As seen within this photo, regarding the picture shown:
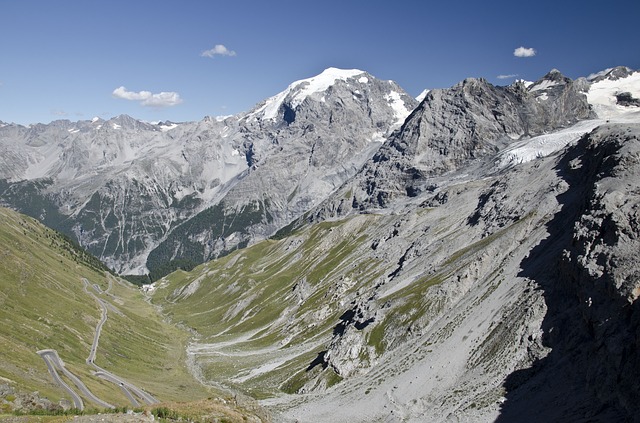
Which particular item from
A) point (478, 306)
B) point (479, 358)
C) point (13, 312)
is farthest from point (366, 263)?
point (13, 312)

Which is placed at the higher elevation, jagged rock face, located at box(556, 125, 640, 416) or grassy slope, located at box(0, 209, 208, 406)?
jagged rock face, located at box(556, 125, 640, 416)

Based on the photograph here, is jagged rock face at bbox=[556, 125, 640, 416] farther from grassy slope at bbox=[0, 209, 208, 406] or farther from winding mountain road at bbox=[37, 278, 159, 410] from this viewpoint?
grassy slope at bbox=[0, 209, 208, 406]

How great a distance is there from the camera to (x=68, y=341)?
133m

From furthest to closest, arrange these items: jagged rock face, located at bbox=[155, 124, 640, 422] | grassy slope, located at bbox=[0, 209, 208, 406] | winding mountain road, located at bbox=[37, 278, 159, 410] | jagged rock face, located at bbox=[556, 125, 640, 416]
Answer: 1. grassy slope, located at bbox=[0, 209, 208, 406]
2. winding mountain road, located at bbox=[37, 278, 159, 410]
3. jagged rock face, located at bbox=[155, 124, 640, 422]
4. jagged rock face, located at bbox=[556, 125, 640, 416]

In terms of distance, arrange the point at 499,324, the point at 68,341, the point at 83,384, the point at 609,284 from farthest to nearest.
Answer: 1. the point at 68,341
2. the point at 499,324
3. the point at 83,384
4. the point at 609,284

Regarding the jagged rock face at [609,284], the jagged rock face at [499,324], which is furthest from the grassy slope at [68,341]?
the jagged rock face at [609,284]

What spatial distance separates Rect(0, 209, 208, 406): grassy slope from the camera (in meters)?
91.9

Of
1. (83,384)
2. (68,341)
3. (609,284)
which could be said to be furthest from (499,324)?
A: (68,341)

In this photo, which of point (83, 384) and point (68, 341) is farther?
point (68, 341)

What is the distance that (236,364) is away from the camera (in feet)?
500

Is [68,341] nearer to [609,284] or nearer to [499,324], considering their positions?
[499,324]

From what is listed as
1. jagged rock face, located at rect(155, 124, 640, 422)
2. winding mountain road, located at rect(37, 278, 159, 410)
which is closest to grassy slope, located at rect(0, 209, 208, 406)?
winding mountain road, located at rect(37, 278, 159, 410)

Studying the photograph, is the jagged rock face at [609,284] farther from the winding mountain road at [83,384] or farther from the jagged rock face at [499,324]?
the winding mountain road at [83,384]

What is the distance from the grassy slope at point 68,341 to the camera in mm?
91931
